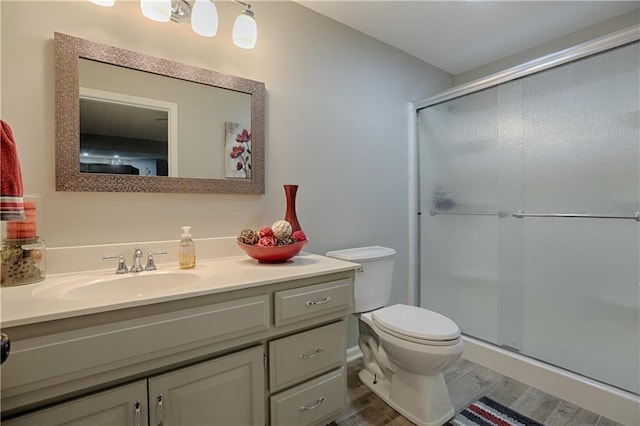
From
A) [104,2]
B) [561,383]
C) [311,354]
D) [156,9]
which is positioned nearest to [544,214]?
[561,383]

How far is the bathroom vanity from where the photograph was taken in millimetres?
780

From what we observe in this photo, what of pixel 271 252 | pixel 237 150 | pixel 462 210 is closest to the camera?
pixel 271 252

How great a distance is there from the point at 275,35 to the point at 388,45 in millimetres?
957

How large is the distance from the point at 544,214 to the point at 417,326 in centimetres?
128

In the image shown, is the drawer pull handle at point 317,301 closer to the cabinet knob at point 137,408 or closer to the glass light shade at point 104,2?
the cabinet knob at point 137,408

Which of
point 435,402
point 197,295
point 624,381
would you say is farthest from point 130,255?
point 624,381

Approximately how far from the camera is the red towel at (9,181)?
34.8 inches

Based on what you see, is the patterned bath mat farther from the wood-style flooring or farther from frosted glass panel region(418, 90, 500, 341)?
frosted glass panel region(418, 90, 500, 341)

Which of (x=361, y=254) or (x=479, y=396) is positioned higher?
(x=361, y=254)

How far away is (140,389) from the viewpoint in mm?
907

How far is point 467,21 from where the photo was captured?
1.99 meters

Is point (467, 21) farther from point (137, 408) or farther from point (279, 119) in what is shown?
point (137, 408)

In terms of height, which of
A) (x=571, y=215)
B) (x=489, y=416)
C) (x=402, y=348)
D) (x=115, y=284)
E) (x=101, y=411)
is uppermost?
(x=571, y=215)

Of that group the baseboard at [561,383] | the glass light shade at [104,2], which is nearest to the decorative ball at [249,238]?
the glass light shade at [104,2]
